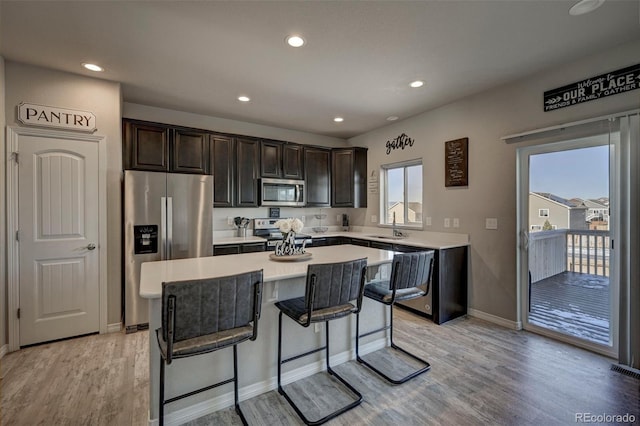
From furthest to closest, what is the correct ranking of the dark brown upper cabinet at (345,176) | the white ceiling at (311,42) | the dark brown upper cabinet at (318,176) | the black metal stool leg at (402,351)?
the dark brown upper cabinet at (345,176)
the dark brown upper cabinet at (318,176)
the black metal stool leg at (402,351)
the white ceiling at (311,42)

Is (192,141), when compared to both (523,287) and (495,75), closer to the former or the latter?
(495,75)

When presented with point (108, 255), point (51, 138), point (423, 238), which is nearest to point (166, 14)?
point (51, 138)

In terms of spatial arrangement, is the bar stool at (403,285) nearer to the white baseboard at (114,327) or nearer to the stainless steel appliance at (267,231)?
the stainless steel appliance at (267,231)

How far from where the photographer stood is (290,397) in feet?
6.58

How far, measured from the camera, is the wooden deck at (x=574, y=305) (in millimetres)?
2662

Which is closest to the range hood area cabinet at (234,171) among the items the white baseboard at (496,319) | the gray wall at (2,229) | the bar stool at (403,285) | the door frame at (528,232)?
the gray wall at (2,229)

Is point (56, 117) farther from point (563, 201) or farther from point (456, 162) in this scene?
point (563, 201)

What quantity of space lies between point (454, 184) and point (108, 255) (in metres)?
4.18

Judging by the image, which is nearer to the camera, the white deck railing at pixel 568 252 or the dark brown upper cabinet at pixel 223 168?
the white deck railing at pixel 568 252

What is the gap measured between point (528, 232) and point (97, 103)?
190 inches

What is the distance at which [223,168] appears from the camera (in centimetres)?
412

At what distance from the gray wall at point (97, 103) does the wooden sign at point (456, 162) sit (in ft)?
13.0

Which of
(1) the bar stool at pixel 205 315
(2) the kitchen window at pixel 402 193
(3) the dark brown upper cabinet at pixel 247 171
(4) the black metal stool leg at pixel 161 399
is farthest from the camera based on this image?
(2) the kitchen window at pixel 402 193

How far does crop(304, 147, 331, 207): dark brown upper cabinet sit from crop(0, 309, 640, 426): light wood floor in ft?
9.26
